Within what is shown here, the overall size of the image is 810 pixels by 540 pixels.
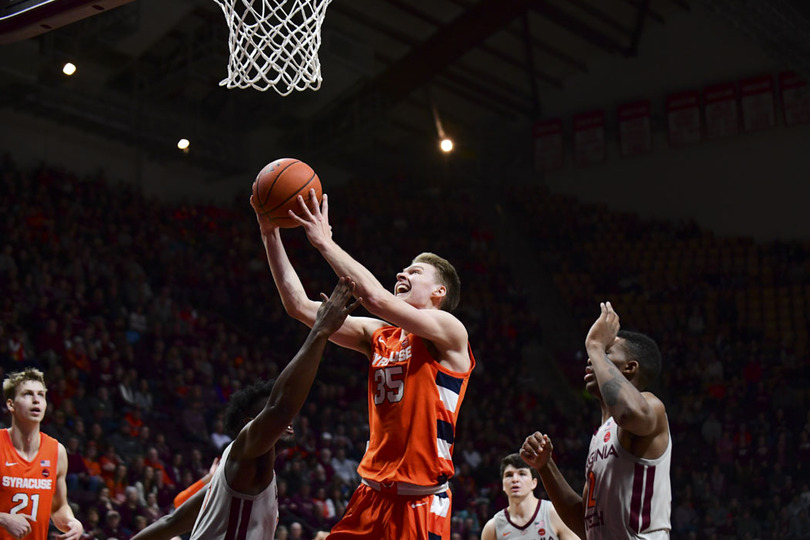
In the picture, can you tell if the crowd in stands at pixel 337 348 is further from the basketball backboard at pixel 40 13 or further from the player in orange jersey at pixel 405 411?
the player in orange jersey at pixel 405 411

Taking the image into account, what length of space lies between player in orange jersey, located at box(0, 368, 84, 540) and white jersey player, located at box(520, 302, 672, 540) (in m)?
3.04

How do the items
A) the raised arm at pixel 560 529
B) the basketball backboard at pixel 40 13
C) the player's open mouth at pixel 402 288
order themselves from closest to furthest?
the player's open mouth at pixel 402 288 → the basketball backboard at pixel 40 13 → the raised arm at pixel 560 529

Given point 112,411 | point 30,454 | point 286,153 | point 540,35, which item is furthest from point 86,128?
point 30,454

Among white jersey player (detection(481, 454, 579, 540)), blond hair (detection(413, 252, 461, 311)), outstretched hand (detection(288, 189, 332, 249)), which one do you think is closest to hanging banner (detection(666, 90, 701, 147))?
white jersey player (detection(481, 454, 579, 540))

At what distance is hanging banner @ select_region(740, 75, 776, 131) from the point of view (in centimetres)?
1733

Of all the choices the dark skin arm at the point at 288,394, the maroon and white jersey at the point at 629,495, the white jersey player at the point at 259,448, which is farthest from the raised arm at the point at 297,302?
the maroon and white jersey at the point at 629,495

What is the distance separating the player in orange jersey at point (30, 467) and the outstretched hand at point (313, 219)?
2260 mm

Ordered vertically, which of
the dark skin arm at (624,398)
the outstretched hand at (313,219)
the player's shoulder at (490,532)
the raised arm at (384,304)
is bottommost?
the player's shoulder at (490,532)

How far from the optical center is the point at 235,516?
3537 millimetres

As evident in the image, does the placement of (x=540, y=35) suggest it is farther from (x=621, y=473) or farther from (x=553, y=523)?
(x=621, y=473)

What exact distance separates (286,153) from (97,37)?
18.0 ft

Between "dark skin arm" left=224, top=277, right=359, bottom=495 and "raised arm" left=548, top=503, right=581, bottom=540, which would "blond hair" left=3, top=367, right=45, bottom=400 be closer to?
"dark skin arm" left=224, top=277, right=359, bottom=495

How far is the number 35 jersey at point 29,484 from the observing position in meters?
5.16

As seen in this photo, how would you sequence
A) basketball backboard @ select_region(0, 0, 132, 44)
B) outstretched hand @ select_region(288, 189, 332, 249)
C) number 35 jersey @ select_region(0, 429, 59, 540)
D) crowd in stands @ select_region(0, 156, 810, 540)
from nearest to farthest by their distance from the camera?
outstretched hand @ select_region(288, 189, 332, 249), basketball backboard @ select_region(0, 0, 132, 44), number 35 jersey @ select_region(0, 429, 59, 540), crowd in stands @ select_region(0, 156, 810, 540)
